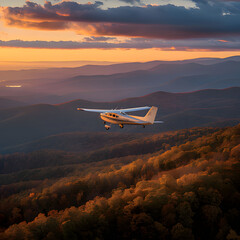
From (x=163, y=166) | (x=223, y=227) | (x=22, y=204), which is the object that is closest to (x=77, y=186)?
(x=22, y=204)

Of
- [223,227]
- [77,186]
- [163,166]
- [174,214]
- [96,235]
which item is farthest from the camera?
[77,186]

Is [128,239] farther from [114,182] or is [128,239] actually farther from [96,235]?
[114,182]

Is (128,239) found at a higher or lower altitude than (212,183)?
lower

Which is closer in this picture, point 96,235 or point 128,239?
point 128,239

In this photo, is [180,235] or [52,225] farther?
[52,225]

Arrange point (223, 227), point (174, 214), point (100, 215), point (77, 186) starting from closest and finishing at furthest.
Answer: point (223, 227)
point (174, 214)
point (100, 215)
point (77, 186)

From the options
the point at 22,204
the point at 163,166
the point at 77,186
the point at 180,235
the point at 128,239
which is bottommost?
the point at 22,204

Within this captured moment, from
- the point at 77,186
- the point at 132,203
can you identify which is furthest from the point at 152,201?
the point at 77,186

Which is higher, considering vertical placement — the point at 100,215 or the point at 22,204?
the point at 100,215

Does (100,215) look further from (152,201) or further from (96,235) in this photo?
(152,201)
